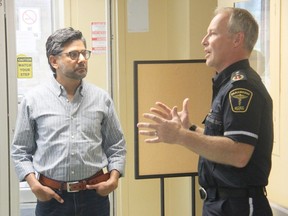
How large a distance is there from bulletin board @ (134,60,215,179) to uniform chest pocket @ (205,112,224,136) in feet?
2.59

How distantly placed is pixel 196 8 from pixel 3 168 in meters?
1.86

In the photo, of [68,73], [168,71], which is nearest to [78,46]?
[68,73]

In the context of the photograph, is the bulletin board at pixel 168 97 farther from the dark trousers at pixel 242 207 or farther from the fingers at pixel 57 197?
the dark trousers at pixel 242 207

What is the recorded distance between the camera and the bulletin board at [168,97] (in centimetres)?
254

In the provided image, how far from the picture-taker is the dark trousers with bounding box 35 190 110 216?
2125 millimetres

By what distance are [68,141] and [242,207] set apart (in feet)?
3.01

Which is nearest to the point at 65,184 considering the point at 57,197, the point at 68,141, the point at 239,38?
the point at 57,197

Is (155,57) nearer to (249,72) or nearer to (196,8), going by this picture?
(196,8)

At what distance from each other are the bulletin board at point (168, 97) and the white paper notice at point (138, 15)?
3.37 ft

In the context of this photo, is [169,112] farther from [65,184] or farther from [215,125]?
[65,184]

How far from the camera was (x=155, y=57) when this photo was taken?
3557mm

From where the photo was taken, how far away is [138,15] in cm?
348

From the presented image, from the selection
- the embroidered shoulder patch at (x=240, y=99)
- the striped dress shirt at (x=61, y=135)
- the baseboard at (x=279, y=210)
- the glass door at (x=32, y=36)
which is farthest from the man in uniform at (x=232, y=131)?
the glass door at (x=32, y=36)

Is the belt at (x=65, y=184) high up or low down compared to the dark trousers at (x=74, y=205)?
up
